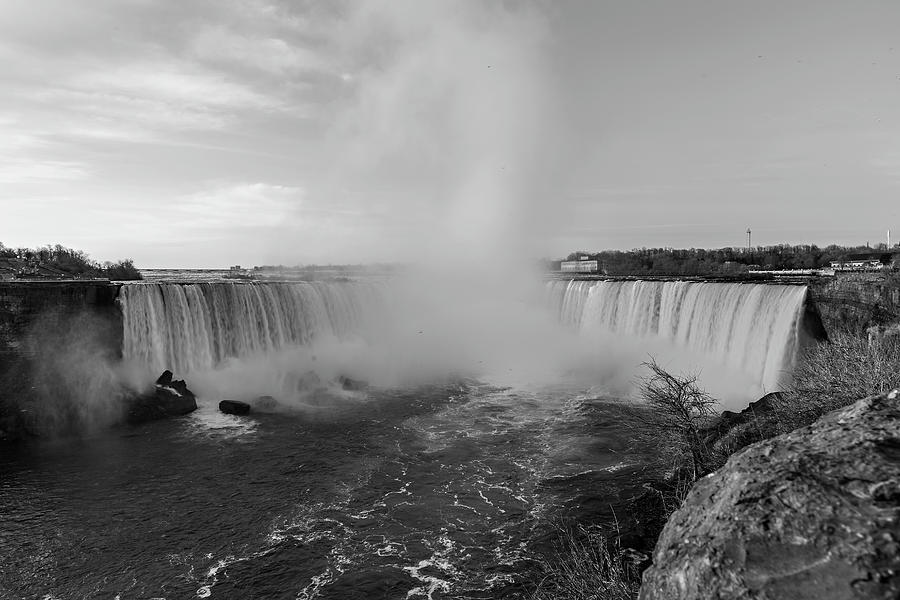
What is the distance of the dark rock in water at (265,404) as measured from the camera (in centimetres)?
2352

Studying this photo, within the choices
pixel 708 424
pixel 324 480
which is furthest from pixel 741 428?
pixel 324 480

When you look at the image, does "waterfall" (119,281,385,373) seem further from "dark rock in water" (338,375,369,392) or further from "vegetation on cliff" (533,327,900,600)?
"vegetation on cliff" (533,327,900,600)

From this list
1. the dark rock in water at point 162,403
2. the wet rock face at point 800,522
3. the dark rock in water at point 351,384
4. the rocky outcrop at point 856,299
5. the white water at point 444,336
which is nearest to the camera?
the wet rock face at point 800,522

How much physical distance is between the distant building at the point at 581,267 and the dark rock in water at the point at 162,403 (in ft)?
232

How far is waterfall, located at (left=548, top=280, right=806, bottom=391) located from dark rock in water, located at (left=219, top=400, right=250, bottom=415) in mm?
23060

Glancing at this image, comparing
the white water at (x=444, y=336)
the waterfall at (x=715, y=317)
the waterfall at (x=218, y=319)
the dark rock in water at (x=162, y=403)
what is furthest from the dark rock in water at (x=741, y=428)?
the waterfall at (x=218, y=319)

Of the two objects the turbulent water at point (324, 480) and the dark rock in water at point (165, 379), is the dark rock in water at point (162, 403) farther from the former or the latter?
the turbulent water at point (324, 480)

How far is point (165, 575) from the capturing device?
35.0 ft

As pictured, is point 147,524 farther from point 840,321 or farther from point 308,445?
point 840,321

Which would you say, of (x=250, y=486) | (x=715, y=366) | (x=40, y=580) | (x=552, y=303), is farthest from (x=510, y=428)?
(x=552, y=303)

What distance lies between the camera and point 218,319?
27766 mm

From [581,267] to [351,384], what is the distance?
2985 inches

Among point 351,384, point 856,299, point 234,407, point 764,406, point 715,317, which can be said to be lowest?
point 351,384

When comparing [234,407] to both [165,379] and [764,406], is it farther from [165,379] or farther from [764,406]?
[764,406]
